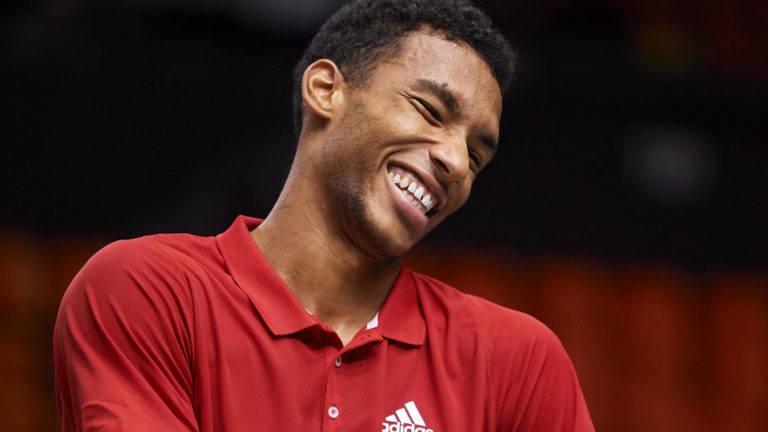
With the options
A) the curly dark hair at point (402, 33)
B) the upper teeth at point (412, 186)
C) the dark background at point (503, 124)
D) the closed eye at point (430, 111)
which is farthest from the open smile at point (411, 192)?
the dark background at point (503, 124)

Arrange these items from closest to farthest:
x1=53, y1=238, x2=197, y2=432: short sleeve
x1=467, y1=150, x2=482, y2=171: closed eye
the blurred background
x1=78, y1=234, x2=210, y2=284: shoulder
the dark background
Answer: x1=53, y1=238, x2=197, y2=432: short sleeve, x1=78, y1=234, x2=210, y2=284: shoulder, x1=467, y1=150, x2=482, y2=171: closed eye, the blurred background, the dark background

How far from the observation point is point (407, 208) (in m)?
2.01

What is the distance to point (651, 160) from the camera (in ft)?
21.5

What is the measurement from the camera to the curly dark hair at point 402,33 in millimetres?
2125

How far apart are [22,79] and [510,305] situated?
8.73 ft

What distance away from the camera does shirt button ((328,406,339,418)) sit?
1.84m

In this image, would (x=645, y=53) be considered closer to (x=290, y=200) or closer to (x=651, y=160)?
(x=651, y=160)

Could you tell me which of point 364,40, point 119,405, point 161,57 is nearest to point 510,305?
point 161,57

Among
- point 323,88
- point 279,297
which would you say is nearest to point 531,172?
point 323,88

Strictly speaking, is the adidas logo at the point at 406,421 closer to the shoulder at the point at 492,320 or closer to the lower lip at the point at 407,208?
the shoulder at the point at 492,320

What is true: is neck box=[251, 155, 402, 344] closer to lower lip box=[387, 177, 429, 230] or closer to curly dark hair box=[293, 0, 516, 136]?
lower lip box=[387, 177, 429, 230]

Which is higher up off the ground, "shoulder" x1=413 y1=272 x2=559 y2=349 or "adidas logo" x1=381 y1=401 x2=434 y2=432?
"shoulder" x1=413 y1=272 x2=559 y2=349

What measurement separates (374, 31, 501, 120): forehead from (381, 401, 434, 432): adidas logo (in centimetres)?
56

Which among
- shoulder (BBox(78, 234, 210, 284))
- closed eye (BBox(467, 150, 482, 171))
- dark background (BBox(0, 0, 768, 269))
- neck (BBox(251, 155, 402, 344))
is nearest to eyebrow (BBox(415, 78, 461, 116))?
closed eye (BBox(467, 150, 482, 171))
